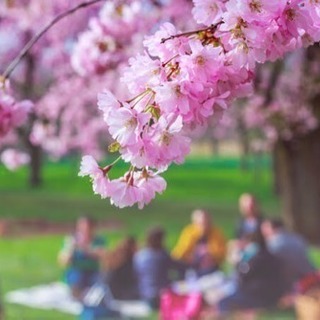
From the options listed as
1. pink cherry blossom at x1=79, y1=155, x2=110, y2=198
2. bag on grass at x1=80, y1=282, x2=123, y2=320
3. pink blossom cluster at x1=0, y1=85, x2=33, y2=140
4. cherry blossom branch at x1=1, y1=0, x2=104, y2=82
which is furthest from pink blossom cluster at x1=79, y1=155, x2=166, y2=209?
bag on grass at x1=80, y1=282, x2=123, y2=320

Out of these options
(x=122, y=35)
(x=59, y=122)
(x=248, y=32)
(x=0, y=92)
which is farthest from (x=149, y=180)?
(x=59, y=122)

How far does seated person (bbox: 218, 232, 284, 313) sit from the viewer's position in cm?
397

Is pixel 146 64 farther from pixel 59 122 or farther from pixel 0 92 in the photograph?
pixel 59 122

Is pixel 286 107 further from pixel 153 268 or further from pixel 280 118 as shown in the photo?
pixel 153 268

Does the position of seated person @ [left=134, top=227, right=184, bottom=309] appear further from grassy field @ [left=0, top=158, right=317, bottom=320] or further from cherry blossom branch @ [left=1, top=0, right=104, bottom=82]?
cherry blossom branch @ [left=1, top=0, right=104, bottom=82]

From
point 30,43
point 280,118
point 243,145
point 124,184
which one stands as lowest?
point 124,184

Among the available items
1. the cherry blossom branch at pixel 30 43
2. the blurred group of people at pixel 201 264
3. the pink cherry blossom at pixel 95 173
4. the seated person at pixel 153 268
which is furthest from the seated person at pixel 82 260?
the pink cherry blossom at pixel 95 173

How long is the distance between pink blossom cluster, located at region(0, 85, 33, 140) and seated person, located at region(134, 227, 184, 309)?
8.72 ft

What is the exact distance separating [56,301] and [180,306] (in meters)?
0.58

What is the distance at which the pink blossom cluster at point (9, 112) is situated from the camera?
1.32 m

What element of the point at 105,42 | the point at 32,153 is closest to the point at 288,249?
the point at 32,153

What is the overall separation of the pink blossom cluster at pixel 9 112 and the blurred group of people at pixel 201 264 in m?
2.66

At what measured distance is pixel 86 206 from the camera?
4.12 m

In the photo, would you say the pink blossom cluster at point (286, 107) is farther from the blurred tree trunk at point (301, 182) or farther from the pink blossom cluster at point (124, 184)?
the pink blossom cluster at point (124, 184)
